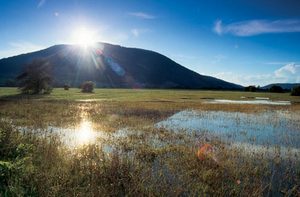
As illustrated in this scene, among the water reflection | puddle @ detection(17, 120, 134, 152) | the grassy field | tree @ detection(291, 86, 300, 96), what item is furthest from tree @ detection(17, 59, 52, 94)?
tree @ detection(291, 86, 300, 96)

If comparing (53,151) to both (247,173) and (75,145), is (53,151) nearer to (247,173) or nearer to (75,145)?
(75,145)

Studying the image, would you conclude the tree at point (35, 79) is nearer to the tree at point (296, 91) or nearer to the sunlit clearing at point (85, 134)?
the sunlit clearing at point (85, 134)

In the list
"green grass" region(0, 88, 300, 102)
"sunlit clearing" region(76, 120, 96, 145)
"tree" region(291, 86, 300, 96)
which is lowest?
"sunlit clearing" region(76, 120, 96, 145)

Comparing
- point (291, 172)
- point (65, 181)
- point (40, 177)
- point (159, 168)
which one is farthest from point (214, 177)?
point (40, 177)

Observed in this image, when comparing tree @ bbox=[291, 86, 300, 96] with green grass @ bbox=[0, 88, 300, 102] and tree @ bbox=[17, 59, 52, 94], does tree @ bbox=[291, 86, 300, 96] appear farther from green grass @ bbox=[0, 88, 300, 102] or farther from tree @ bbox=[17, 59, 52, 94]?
tree @ bbox=[17, 59, 52, 94]

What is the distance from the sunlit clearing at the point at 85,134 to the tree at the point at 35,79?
5589 cm

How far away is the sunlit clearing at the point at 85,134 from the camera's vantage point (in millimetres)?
15922

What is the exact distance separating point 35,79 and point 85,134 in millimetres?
60305

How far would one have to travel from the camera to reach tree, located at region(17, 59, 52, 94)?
71.5 m

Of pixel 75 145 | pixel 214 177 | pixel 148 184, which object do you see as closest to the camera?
pixel 148 184

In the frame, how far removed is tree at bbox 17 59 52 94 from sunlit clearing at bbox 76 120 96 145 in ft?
183

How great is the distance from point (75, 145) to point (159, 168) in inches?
223

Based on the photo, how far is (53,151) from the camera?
1243cm

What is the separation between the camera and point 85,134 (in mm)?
18328
